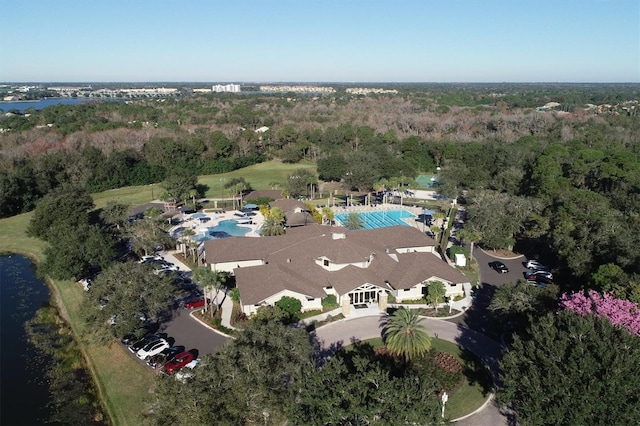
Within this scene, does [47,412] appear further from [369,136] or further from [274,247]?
[369,136]

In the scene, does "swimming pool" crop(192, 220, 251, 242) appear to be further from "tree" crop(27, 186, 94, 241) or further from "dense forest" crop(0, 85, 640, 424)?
"tree" crop(27, 186, 94, 241)

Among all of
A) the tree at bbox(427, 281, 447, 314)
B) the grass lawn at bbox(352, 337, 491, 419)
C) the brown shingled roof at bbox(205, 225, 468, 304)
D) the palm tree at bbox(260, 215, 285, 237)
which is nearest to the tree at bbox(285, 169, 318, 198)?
the palm tree at bbox(260, 215, 285, 237)

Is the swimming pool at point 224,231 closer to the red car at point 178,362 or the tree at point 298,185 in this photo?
the tree at point 298,185

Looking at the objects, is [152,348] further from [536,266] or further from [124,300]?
[536,266]

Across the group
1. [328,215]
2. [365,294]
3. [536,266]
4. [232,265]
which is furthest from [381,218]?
[365,294]

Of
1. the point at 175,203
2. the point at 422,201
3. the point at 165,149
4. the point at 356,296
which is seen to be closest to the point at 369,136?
the point at 422,201

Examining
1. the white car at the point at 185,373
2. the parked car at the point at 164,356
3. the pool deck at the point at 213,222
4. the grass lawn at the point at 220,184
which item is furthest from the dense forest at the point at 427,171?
the white car at the point at 185,373
